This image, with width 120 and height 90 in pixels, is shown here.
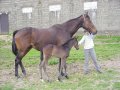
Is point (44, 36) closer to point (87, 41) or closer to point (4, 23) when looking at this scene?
point (87, 41)

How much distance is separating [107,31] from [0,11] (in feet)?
37.1

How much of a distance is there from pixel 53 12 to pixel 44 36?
1965 centimetres

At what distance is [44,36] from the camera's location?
11.2 meters

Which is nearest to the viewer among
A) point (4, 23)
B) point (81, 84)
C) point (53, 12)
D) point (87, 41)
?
point (81, 84)

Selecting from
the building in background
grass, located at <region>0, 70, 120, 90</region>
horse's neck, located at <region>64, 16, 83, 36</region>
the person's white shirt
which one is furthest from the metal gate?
grass, located at <region>0, 70, 120, 90</region>

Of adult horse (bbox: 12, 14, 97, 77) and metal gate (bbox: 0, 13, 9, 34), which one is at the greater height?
adult horse (bbox: 12, 14, 97, 77)

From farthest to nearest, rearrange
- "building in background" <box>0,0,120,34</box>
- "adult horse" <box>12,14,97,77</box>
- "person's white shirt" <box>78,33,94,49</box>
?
1. "building in background" <box>0,0,120,34</box>
2. "person's white shirt" <box>78,33,94,49</box>
3. "adult horse" <box>12,14,97,77</box>

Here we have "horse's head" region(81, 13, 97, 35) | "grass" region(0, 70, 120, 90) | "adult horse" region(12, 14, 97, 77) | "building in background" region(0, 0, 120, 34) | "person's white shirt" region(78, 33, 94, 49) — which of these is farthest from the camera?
"building in background" region(0, 0, 120, 34)

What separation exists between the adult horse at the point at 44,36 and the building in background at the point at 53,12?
16.9 meters

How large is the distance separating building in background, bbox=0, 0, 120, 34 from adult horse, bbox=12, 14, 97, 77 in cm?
1692

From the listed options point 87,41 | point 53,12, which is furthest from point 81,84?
point 53,12

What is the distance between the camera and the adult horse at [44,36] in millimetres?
11141

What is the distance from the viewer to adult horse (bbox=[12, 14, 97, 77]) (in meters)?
11.1

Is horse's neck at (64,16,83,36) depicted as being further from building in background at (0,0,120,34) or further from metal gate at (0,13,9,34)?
metal gate at (0,13,9,34)
